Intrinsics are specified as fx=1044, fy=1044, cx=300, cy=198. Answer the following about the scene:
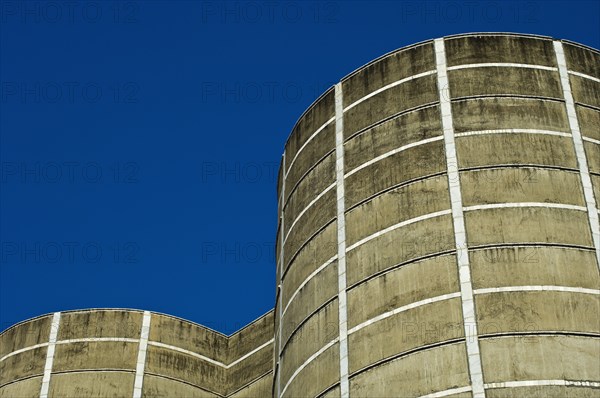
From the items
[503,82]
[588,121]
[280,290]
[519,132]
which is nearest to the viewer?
[519,132]

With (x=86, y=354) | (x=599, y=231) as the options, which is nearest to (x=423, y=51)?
(x=599, y=231)

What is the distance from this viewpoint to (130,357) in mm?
44656

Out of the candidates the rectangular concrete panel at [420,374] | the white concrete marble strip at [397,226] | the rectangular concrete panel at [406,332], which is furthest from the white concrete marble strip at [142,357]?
the rectangular concrete panel at [420,374]

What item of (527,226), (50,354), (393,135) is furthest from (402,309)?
(50,354)

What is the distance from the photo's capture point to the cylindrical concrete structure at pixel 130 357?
144 feet

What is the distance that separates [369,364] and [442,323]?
8.23 ft

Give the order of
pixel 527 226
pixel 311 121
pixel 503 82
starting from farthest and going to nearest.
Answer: pixel 311 121, pixel 503 82, pixel 527 226

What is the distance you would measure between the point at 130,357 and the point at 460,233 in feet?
61.4

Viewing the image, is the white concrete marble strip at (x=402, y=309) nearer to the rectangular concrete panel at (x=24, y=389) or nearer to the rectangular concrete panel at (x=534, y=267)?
the rectangular concrete panel at (x=534, y=267)

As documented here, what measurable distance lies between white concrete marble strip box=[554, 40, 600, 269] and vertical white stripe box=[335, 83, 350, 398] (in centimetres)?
778

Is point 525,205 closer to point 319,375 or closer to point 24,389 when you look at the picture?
point 319,375

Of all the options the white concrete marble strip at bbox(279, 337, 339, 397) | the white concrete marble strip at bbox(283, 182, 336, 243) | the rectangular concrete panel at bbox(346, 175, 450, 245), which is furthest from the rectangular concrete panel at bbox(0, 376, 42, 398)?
the rectangular concrete panel at bbox(346, 175, 450, 245)

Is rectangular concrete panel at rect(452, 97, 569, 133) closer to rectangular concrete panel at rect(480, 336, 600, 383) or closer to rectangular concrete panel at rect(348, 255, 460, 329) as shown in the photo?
rectangular concrete panel at rect(348, 255, 460, 329)

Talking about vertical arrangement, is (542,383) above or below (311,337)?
below
